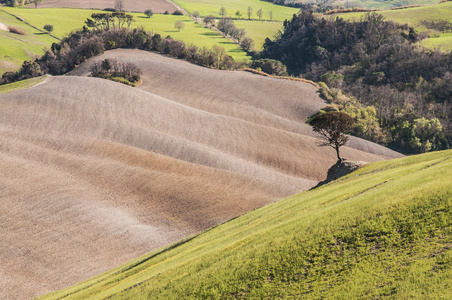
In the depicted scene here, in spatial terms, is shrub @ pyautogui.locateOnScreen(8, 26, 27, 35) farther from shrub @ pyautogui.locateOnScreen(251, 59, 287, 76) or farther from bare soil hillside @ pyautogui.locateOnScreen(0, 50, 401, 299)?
shrub @ pyautogui.locateOnScreen(251, 59, 287, 76)

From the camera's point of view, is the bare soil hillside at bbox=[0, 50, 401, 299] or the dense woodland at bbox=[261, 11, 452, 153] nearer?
the bare soil hillside at bbox=[0, 50, 401, 299]

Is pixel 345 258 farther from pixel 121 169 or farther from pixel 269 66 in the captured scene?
pixel 269 66

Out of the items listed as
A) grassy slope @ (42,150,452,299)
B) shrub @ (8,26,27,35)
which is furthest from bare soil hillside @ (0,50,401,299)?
shrub @ (8,26,27,35)

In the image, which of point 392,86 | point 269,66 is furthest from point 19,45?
point 392,86

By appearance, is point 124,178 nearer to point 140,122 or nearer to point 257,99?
point 140,122

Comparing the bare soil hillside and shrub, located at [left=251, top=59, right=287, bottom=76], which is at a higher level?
shrub, located at [left=251, top=59, right=287, bottom=76]

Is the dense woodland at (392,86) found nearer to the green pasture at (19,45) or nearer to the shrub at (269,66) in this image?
the shrub at (269,66)

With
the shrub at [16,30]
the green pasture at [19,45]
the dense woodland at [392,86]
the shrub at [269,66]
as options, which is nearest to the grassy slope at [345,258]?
the dense woodland at [392,86]

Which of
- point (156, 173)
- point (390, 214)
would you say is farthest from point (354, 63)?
point (390, 214)
